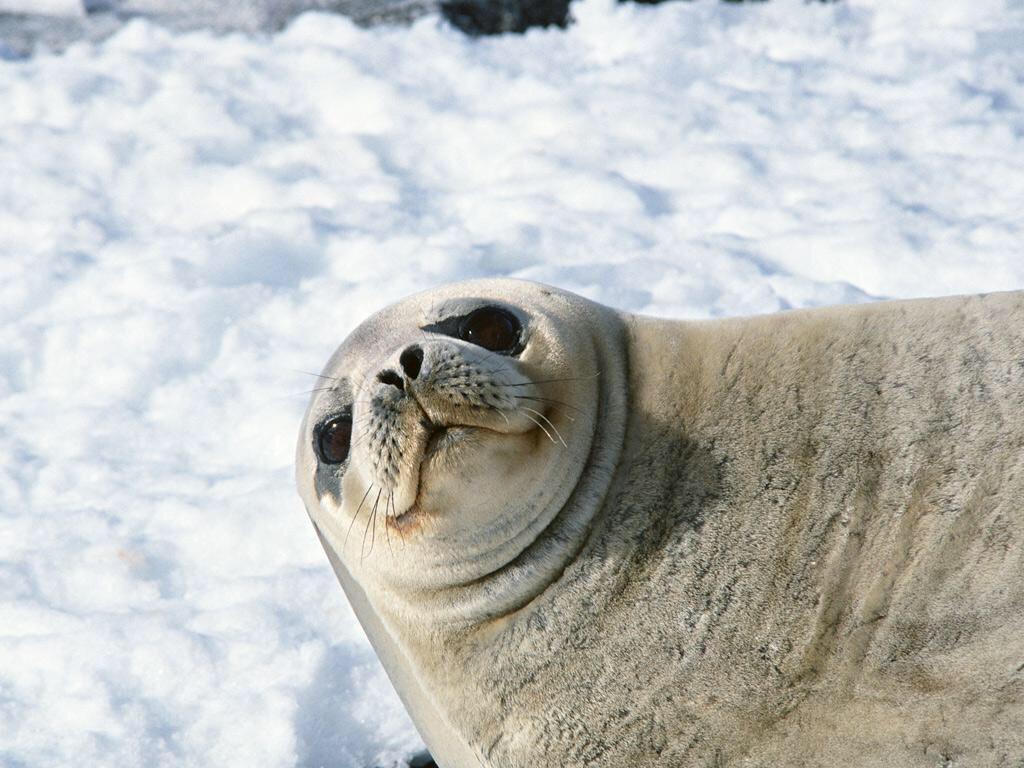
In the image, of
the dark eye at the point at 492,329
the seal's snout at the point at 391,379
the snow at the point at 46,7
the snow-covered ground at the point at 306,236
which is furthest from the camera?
the snow at the point at 46,7

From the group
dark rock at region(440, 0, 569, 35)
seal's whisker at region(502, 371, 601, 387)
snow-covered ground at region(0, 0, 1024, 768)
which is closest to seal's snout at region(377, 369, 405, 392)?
seal's whisker at region(502, 371, 601, 387)

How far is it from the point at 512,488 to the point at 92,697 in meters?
1.45

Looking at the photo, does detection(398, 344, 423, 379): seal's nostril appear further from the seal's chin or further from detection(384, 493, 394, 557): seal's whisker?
detection(384, 493, 394, 557): seal's whisker

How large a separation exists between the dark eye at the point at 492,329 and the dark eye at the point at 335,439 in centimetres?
33

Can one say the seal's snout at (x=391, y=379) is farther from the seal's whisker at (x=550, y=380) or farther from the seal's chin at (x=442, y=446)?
the seal's whisker at (x=550, y=380)

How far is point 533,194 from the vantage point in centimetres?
569

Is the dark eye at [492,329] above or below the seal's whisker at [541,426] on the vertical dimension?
above

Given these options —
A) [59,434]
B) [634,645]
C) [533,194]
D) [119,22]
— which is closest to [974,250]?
[533,194]

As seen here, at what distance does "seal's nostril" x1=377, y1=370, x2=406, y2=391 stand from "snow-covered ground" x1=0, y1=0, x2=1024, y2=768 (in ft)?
3.63

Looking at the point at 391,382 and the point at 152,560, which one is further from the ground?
the point at 391,382

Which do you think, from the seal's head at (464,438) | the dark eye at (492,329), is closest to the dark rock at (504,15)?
the seal's head at (464,438)

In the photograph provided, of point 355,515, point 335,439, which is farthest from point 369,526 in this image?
point 335,439

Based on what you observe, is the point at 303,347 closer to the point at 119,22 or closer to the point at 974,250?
the point at 974,250

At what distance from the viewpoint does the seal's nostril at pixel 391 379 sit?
2455 millimetres
